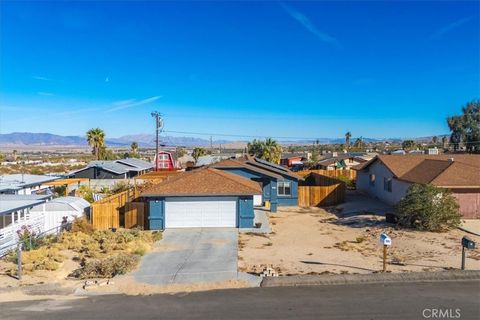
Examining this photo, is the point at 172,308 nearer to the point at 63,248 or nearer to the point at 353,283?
the point at 353,283

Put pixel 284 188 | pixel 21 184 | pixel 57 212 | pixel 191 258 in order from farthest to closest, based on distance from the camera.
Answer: pixel 284 188 → pixel 21 184 → pixel 57 212 → pixel 191 258

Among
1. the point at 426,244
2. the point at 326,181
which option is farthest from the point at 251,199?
the point at 326,181

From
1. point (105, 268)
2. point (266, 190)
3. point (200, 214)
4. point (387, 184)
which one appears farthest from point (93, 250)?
point (387, 184)

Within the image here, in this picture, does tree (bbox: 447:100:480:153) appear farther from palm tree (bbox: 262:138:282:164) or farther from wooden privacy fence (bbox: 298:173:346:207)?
wooden privacy fence (bbox: 298:173:346:207)

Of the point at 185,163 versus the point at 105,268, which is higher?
the point at 185,163

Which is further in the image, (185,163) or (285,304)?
(185,163)

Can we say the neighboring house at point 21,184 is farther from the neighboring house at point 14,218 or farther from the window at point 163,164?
the window at point 163,164

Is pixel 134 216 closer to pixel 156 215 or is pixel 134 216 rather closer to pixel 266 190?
pixel 156 215
